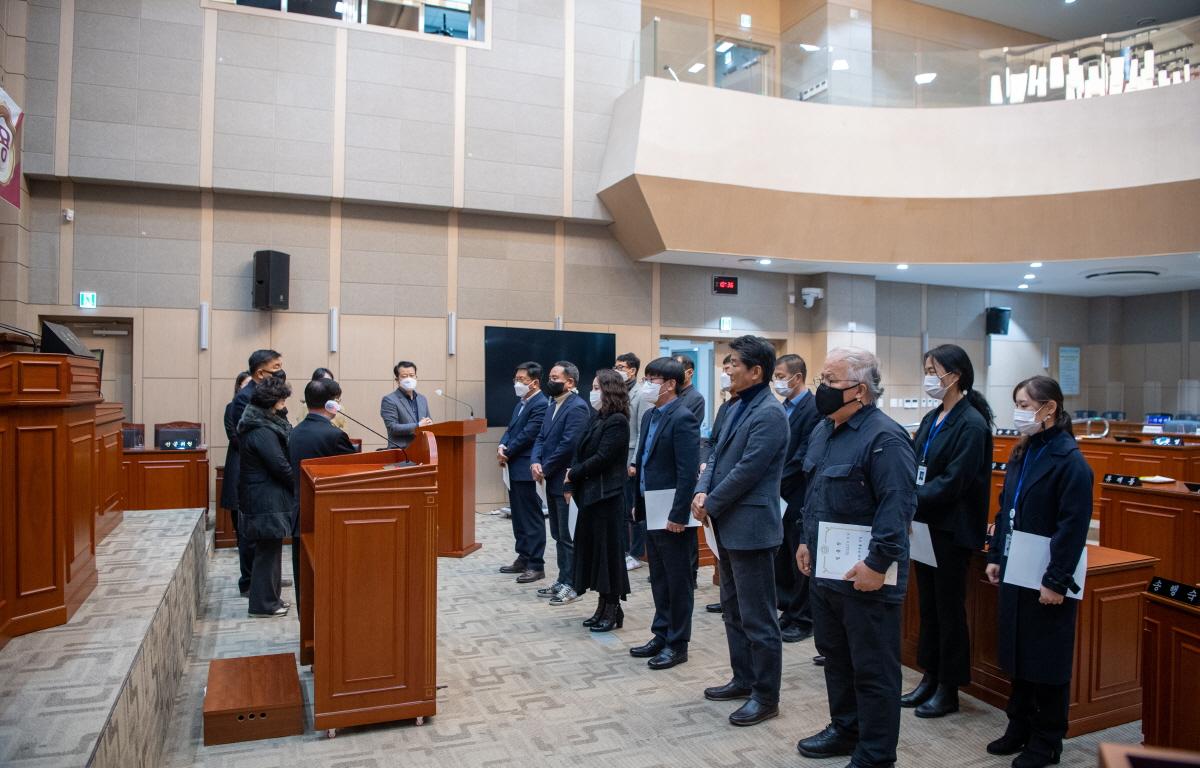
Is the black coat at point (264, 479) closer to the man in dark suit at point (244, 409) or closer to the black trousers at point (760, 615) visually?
the man in dark suit at point (244, 409)

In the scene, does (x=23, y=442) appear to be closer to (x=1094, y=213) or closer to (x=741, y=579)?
(x=741, y=579)

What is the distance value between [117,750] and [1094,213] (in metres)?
10.4

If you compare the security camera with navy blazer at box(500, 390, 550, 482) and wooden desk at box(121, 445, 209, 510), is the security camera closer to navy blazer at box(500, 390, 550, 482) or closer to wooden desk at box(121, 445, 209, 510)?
navy blazer at box(500, 390, 550, 482)

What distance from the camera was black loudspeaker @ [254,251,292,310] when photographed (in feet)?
26.5

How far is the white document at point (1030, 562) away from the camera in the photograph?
2988 mm

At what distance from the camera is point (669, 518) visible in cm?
394

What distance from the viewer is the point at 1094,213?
9.19 m

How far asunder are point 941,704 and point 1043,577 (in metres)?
0.90

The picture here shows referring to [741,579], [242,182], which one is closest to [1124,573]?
[741,579]

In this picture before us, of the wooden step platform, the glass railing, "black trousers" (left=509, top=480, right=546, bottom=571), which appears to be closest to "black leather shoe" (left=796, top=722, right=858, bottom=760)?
the wooden step platform

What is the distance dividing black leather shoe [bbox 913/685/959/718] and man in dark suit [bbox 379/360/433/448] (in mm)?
4357

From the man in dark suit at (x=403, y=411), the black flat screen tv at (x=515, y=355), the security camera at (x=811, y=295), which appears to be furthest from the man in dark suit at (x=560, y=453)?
the security camera at (x=811, y=295)

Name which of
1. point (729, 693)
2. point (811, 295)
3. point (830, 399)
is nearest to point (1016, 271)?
point (811, 295)

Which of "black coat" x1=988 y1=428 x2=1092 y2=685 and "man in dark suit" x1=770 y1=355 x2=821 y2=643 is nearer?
"black coat" x1=988 y1=428 x2=1092 y2=685
